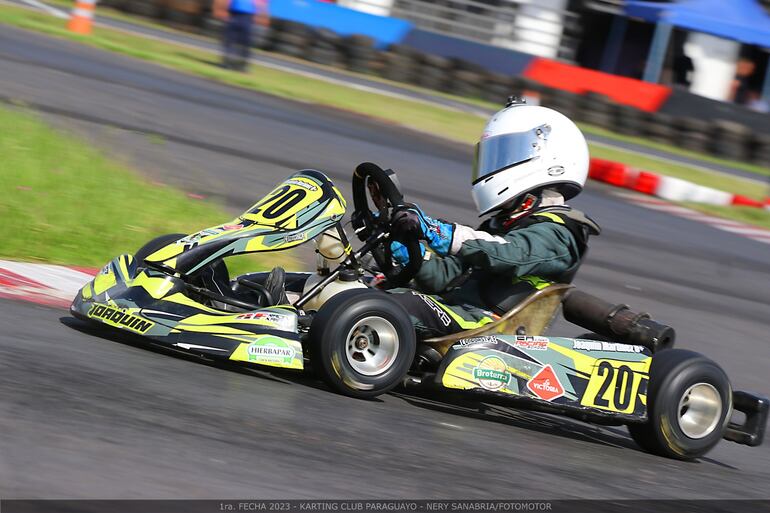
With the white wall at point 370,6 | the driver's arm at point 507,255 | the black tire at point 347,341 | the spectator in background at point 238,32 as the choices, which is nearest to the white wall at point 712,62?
the white wall at point 370,6

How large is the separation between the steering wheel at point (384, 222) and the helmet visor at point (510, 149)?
49 centimetres

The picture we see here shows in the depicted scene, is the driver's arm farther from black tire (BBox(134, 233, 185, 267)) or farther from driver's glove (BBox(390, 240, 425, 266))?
black tire (BBox(134, 233, 185, 267))

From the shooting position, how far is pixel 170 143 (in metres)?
8.81

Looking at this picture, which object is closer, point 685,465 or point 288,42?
point 685,465

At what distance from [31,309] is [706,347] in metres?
4.18

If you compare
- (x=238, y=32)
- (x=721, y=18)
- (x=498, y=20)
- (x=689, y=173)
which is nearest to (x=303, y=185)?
(x=238, y=32)

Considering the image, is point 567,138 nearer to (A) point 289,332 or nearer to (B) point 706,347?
(A) point 289,332

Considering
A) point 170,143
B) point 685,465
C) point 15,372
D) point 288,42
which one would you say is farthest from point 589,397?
point 288,42

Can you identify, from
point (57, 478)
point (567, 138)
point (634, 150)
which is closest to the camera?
point (57, 478)

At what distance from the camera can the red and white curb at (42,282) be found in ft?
15.4

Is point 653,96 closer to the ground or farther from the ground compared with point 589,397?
farther from the ground

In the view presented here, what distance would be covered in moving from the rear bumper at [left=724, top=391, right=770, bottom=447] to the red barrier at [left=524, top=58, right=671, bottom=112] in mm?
15396

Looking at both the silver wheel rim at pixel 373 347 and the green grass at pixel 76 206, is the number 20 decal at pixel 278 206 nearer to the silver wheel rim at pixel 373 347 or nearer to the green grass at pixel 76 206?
the silver wheel rim at pixel 373 347

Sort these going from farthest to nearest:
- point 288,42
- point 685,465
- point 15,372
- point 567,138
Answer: point 288,42 → point 567,138 → point 685,465 → point 15,372
